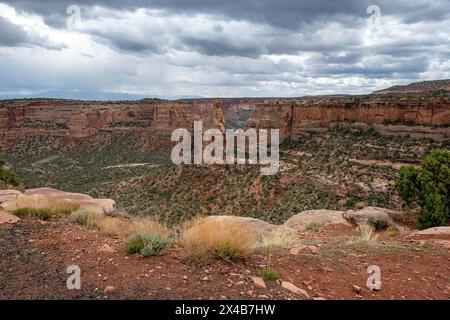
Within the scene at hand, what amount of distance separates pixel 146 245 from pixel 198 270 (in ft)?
3.59

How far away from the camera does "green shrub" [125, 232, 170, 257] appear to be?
5.64m

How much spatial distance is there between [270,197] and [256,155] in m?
10.1

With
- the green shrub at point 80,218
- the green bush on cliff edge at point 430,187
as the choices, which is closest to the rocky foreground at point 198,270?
the green shrub at point 80,218

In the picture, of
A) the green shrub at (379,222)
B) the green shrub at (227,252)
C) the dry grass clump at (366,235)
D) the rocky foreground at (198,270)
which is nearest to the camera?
the rocky foreground at (198,270)

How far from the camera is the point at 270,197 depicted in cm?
3073

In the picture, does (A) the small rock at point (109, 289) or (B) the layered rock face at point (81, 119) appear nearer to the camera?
(A) the small rock at point (109, 289)

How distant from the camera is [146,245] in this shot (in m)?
5.79

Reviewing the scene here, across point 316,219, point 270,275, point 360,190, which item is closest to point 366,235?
point 270,275

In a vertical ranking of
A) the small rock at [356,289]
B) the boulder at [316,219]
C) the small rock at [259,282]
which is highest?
the small rock at [259,282]

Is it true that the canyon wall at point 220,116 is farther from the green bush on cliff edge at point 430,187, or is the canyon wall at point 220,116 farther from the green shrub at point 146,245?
the green shrub at point 146,245

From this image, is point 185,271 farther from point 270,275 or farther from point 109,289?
point 270,275

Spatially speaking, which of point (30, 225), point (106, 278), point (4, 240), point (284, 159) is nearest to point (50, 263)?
point (106, 278)

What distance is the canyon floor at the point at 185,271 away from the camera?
15.1 feet

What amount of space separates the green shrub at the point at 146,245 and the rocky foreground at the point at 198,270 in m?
0.13
